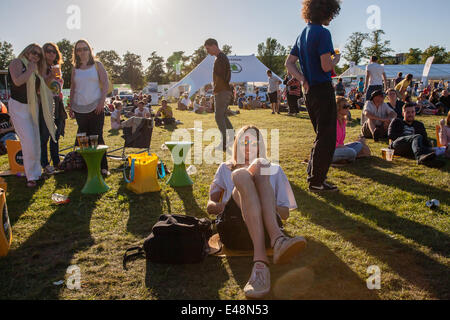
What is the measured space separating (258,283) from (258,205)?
0.59m

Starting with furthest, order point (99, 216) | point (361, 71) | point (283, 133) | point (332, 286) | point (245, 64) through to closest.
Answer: point (361, 71) → point (245, 64) → point (283, 133) → point (99, 216) → point (332, 286)

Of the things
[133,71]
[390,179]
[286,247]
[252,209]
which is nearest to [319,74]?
[390,179]

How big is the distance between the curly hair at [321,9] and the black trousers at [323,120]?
2.62ft

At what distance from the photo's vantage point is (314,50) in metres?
4.29

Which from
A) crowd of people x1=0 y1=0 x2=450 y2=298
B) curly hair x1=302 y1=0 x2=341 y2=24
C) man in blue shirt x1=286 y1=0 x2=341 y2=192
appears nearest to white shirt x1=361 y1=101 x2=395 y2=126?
crowd of people x1=0 y1=0 x2=450 y2=298

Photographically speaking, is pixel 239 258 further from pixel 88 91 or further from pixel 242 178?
pixel 88 91

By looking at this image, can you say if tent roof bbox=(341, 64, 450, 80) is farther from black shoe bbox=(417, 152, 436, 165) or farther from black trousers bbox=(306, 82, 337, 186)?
black trousers bbox=(306, 82, 337, 186)

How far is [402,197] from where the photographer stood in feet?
14.6

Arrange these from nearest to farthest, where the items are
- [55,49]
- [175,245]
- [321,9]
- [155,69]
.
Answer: [175,245]
[321,9]
[55,49]
[155,69]

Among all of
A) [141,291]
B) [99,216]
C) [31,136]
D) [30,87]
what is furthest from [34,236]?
[30,87]

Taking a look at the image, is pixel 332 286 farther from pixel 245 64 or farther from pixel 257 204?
pixel 245 64

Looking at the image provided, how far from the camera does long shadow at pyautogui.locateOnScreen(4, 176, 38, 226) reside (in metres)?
4.19

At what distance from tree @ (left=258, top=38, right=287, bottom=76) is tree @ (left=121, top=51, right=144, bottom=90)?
37571 millimetres
